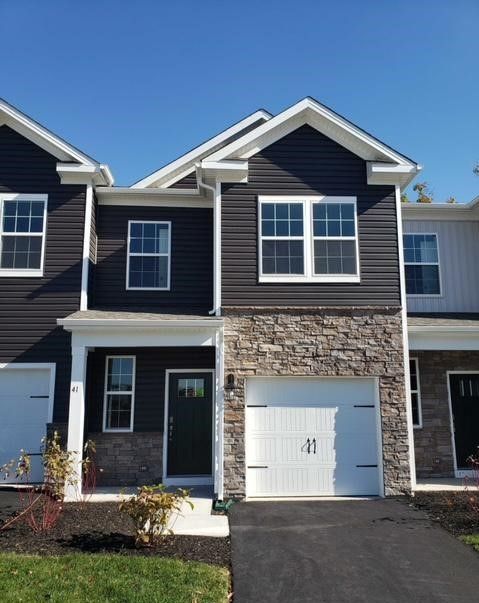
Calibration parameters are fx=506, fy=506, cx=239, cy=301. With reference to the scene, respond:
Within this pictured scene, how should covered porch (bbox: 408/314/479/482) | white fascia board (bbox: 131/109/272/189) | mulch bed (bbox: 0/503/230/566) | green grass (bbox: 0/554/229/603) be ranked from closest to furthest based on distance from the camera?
1. green grass (bbox: 0/554/229/603)
2. mulch bed (bbox: 0/503/230/566)
3. covered porch (bbox: 408/314/479/482)
4. white fascia board (bbox: 131/109/272/189)

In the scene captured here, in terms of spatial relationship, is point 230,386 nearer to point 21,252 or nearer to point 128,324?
point 128,324

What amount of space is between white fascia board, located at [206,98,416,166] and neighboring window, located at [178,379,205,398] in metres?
4.61

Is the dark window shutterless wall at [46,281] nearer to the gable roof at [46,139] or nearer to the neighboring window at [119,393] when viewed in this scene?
the gable roof at [46,139]

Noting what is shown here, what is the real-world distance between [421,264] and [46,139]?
8.90 metres

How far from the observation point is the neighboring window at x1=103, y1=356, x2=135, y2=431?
33.7ft

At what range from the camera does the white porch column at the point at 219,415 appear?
882cm

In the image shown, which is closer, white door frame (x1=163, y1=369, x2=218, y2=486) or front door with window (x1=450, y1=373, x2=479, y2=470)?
white door frame (x1=163, y1=369, x2=218, y2=486)

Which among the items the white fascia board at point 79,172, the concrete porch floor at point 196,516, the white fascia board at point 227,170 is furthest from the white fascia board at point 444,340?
the white fascia board at point 79,172

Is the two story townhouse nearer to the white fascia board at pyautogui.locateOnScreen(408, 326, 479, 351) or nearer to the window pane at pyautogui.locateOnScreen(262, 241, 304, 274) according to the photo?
the window pane at pyautogui.locateOnScreen(262, 241, 304, 274)

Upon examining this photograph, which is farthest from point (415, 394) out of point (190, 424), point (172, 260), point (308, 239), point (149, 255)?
point (149, 255)

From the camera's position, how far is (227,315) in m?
9.48

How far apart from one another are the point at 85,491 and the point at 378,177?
8.26 m

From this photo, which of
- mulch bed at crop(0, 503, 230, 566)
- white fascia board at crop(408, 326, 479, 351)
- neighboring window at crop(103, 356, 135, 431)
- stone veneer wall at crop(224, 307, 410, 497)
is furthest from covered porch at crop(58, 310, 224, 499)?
white fascia board at crop(408, 326, 479, 351)

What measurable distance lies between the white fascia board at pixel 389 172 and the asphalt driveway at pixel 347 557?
612 cm
